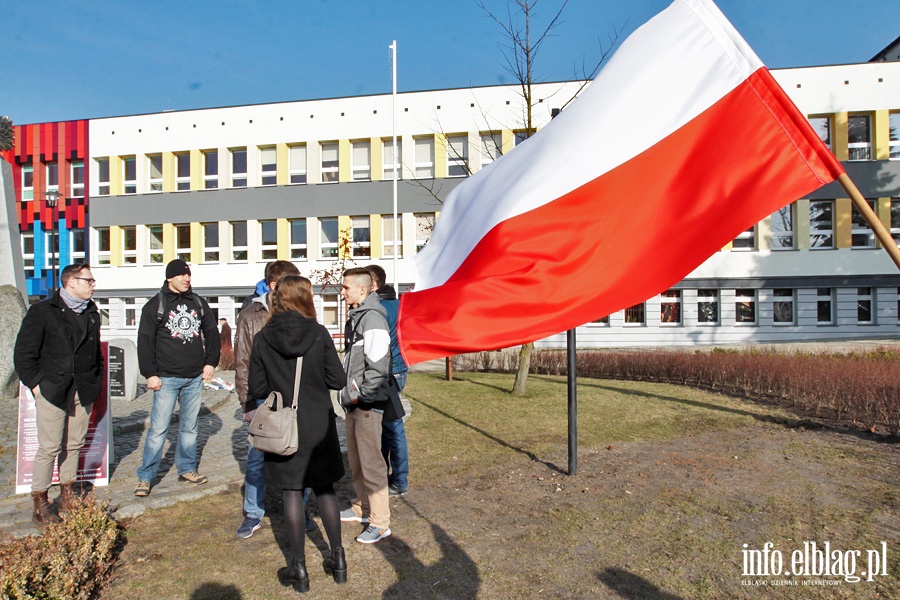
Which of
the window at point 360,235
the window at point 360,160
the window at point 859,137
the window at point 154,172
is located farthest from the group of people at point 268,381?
the window at point 154,172

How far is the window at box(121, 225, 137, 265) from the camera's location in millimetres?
35969

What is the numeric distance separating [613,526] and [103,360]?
462 cm

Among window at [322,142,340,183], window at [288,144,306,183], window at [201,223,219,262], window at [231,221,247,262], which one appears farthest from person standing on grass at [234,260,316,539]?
window at [201,223,219,262]

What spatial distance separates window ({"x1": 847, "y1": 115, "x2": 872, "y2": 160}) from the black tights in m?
33.4

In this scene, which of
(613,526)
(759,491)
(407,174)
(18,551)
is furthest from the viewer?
(407,174)

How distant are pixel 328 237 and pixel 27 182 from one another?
1902cm

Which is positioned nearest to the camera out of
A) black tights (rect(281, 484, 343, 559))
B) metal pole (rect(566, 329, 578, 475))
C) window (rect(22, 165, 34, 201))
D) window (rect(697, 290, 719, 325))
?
black tights (rect(281, 484, 343, 559))

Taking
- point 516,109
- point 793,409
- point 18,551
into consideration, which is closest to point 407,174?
point 516,109

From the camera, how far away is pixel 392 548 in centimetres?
457

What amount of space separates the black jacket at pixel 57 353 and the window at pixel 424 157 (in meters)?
28.3

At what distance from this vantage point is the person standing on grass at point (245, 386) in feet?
15.6

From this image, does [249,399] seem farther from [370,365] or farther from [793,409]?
[793,409]

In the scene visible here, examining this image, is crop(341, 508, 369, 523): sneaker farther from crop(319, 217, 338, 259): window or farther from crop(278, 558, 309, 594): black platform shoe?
crop(319, 217, 338, 259): window

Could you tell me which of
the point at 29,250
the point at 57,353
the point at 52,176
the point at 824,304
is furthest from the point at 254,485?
the point at 29,250
